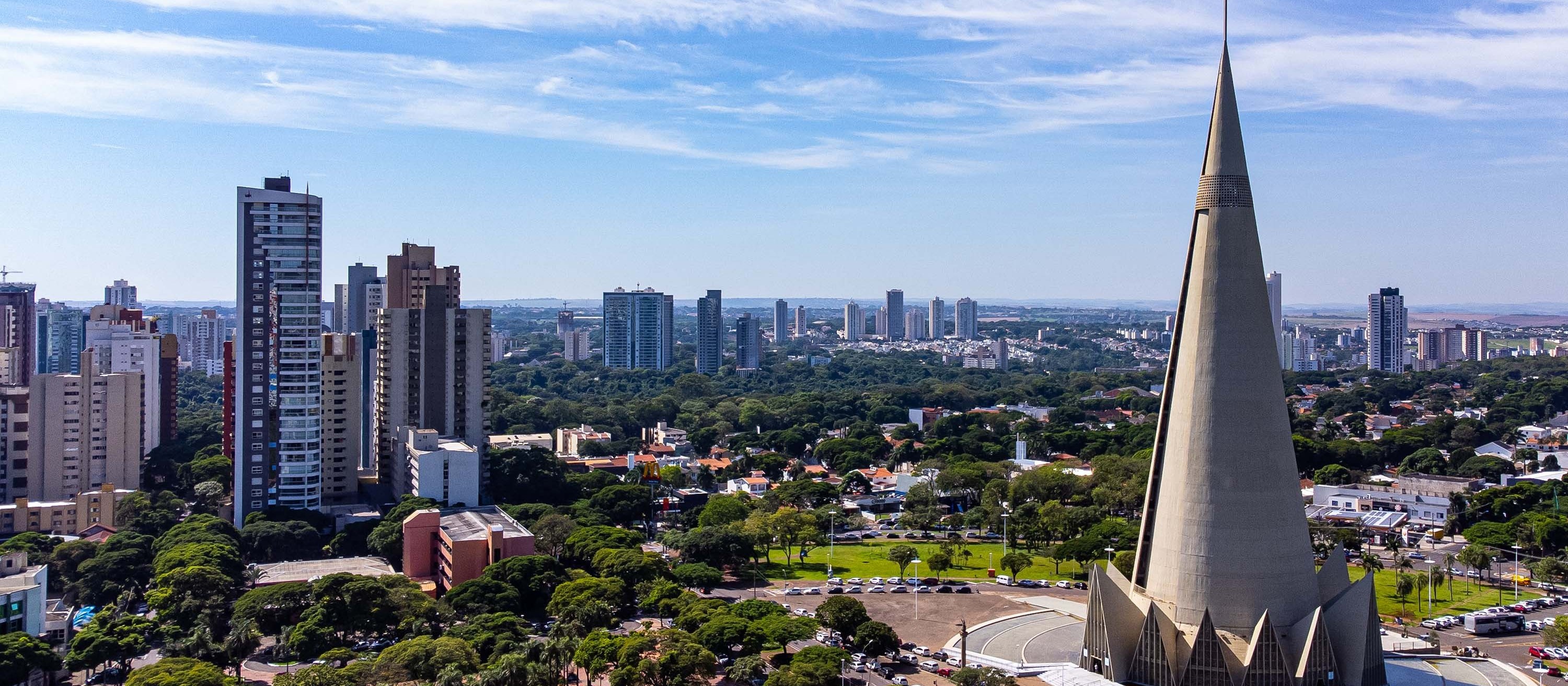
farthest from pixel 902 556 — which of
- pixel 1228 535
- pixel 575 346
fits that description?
pixel 575 346

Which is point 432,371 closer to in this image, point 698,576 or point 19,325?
Answer: point 698,576

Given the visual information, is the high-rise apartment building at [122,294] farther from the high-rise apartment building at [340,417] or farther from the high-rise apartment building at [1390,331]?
the high-rise apartment building at [1390,331]

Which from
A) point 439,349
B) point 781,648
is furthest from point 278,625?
point 439,349

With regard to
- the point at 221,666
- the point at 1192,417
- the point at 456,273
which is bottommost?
the point at 221,666

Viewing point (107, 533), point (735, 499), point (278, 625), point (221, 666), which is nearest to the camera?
point (221, 666)

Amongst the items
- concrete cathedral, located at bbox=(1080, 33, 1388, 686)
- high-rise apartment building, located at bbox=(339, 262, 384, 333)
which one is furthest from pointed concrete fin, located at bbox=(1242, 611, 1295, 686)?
high-rise apartment building, located at bbox=(339, 262, 384, 333)

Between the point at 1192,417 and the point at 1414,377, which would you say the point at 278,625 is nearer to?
the point at 1192,417
